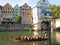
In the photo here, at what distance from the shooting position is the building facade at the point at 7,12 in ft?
220

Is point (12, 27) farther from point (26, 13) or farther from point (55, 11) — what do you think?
point (55, 11)

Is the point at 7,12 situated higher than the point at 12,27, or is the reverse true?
the point at 7,12

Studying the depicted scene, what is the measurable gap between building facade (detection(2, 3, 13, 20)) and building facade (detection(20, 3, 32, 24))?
3.34 meters

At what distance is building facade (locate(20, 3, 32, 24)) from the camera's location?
220ft

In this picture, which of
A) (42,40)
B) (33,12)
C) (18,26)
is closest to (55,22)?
(18,26)

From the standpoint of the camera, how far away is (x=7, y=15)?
67.0 m

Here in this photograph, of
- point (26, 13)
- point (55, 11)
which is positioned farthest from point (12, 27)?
point (55, 11)

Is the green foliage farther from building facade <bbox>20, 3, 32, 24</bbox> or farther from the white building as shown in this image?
building facade <bbox>20, 3, 32, 24</bbox>

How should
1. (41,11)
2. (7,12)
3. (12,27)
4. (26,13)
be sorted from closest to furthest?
(12,27) < (41,11) < (7,12) < (26,13)

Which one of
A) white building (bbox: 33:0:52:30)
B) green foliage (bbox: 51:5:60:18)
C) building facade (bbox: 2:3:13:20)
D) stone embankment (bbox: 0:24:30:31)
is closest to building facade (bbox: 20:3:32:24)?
white building (bbox: 33:0:52:30)

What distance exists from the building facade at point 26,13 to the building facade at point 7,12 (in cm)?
334

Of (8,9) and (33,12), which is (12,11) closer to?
(8,9)

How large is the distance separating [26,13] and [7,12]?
599 cm

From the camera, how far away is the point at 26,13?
69750 mm
